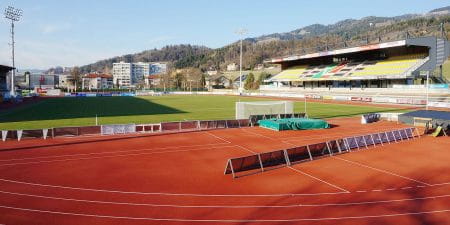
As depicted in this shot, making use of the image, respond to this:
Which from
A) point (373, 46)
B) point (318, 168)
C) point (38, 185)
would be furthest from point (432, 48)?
point (38, 185)

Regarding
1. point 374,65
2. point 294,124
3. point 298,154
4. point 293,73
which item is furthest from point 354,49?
point 298,154

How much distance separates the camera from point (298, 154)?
62.0 feet

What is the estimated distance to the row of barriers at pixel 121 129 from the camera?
1009 inches

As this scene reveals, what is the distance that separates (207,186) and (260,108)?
22.2 meters

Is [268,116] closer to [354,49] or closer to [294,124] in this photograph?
[294,124]

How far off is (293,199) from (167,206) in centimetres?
465

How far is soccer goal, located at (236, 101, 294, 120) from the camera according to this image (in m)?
34.5

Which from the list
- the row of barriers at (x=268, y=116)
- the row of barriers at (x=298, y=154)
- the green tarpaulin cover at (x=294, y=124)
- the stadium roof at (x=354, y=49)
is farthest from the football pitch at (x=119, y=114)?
the stadium roof at (x=354, y=49)

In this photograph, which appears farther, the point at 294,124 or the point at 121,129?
the point at 294,124

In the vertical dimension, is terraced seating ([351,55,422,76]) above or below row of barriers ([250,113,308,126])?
above

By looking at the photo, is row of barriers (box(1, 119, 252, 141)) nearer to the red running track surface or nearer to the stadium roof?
the red running track surface

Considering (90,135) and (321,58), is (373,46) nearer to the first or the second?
(321,58)

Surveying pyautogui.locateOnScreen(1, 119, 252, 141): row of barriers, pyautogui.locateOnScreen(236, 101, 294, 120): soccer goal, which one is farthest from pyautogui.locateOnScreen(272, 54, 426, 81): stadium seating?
pyautogui.locateOnScreen(1, 119, 252, 141): row of barriers

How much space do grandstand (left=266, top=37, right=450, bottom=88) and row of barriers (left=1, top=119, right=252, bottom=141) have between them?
47.0 metres
